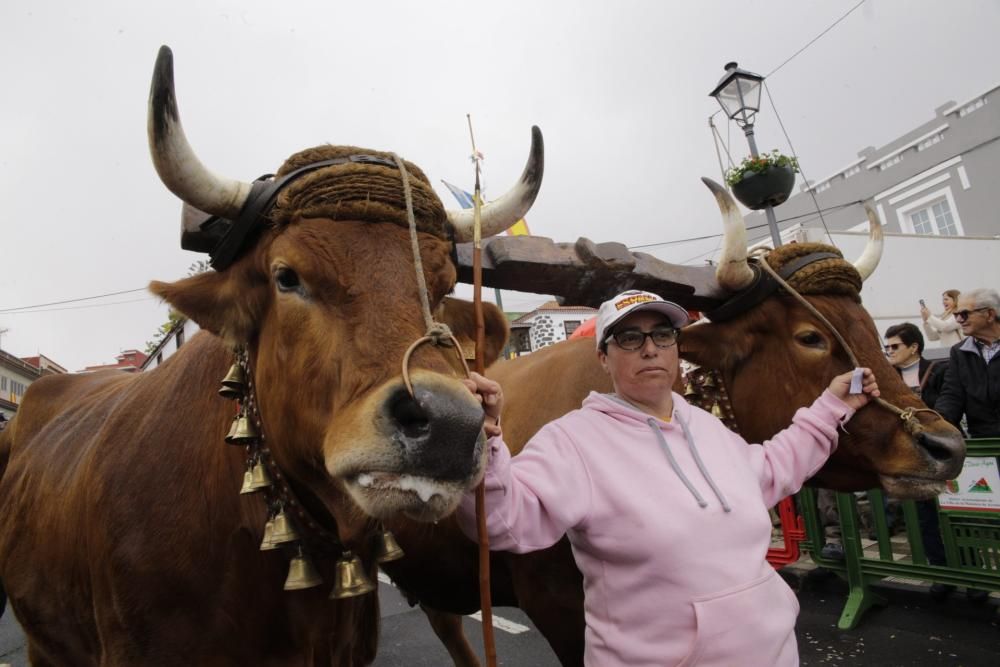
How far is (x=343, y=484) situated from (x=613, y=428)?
1.00 m

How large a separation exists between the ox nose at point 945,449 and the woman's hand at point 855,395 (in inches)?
9.2

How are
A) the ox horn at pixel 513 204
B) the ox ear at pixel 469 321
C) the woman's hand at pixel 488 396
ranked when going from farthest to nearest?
the ox ear at pixel 469 321 → the ox horn at pixel 513 204 → the woman's hand at pixel 488 396

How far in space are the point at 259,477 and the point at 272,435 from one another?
0.17 m

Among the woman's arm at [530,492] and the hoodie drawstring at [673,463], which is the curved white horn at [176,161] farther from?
the hoodie drawstring at [673,463]

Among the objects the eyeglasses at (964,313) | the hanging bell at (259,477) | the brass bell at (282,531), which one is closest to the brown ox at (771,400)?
the brass bell at (282,531)

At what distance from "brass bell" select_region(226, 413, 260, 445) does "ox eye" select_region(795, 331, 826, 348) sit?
2.38m

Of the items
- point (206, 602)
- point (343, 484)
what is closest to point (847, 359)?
point (343, 484)

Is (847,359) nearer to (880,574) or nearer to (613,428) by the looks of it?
(613,428)

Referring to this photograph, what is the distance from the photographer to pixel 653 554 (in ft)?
6.12

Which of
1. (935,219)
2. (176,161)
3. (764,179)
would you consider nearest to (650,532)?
(176,161)

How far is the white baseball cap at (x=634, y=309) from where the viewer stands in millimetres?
2189

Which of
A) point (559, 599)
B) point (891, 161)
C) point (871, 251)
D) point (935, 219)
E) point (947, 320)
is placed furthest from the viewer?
point (891, 161)

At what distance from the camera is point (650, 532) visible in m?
1.87

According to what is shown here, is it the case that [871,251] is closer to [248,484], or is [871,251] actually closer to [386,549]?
[386,549]
